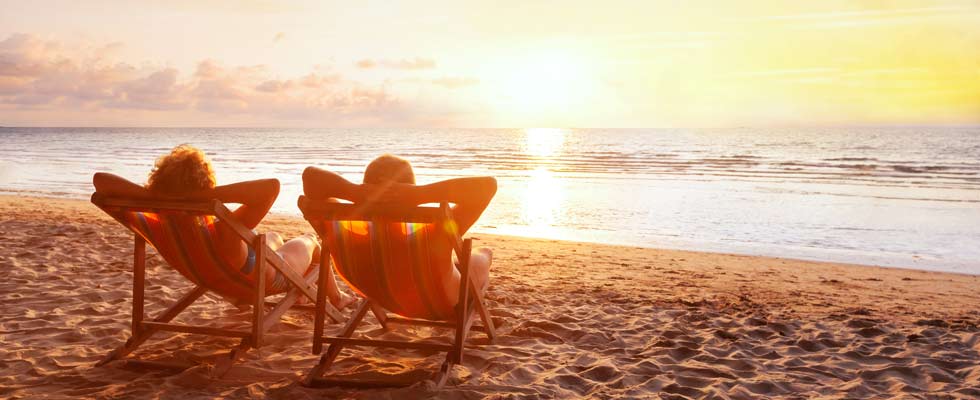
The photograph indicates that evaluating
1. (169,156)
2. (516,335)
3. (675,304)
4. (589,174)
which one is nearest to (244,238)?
(169,156)

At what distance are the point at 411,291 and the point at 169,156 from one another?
136cm

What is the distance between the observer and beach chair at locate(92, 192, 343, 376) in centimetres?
338

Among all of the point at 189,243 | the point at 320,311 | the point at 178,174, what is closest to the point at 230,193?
the point at 178,174

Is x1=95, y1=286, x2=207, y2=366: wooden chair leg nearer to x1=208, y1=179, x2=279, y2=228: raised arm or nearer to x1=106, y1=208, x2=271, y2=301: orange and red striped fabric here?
x1=106, y1=208, x2=271, y2=301: orange and red striped fabric

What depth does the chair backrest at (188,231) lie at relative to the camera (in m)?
3.34

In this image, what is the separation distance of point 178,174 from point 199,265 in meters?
0.53

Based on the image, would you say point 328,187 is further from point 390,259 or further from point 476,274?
point 476,274

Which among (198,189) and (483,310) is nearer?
(198,189)

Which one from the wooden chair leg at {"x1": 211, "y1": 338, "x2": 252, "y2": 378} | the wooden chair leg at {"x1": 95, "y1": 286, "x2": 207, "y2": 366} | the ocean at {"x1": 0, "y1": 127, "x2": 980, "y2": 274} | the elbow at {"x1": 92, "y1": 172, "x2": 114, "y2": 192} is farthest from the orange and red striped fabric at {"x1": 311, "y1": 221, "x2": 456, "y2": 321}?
the ocean at {"x1": 0, "y1": 127, "x2": 980, "y2": 274}

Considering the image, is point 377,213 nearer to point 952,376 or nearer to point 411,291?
point 411,291

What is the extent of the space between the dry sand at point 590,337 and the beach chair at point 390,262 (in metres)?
0.20

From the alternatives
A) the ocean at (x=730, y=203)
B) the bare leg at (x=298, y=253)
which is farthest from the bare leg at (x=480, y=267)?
the ocean at (x=730, y=203)

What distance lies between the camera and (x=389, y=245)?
11.2ft

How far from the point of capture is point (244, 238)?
137 inches
